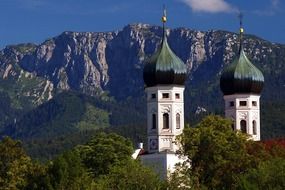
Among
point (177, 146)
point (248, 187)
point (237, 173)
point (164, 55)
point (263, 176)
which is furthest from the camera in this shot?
point (164, 55)

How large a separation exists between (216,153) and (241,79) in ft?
73.0

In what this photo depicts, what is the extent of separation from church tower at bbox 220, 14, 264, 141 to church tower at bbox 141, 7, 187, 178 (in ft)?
21.2

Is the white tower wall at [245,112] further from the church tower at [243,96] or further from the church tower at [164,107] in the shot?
the church tower at [164,107]

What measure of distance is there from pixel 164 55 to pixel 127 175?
101 ft

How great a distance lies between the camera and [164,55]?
114 meters

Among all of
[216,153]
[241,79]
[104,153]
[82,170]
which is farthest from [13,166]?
[241,79]

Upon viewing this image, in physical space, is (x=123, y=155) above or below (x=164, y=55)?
below

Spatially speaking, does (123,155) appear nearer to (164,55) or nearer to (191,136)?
(164,55)

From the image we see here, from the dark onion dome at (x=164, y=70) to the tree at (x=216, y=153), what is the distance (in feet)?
41.7

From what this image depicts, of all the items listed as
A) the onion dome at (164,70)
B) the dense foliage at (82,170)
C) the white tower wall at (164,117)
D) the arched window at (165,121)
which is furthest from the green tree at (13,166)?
the onion dome at (164,70)

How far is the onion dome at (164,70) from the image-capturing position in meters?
112

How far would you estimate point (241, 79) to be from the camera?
11606cm

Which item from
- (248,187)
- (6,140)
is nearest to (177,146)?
(6,140)

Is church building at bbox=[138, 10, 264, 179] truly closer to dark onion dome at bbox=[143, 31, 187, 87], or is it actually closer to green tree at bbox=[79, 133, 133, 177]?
dark onion dome at bbox=[143, 31, 187, 87]
